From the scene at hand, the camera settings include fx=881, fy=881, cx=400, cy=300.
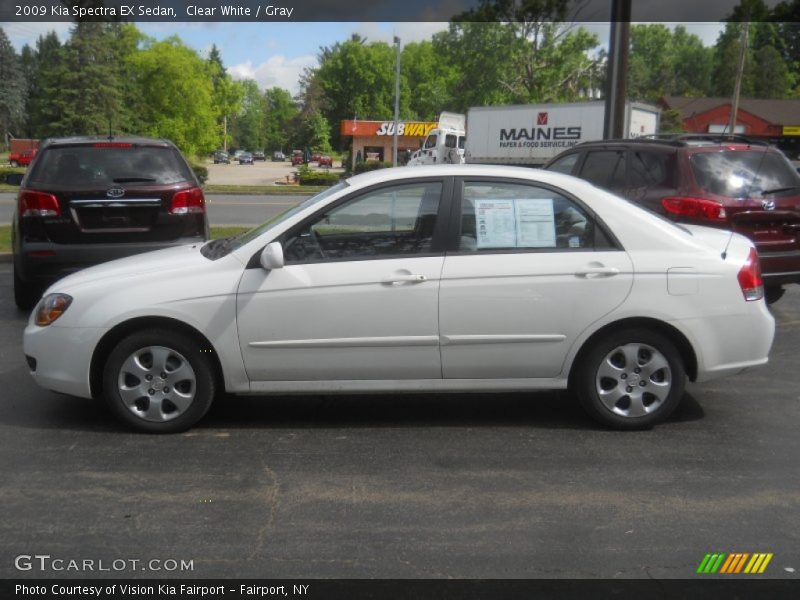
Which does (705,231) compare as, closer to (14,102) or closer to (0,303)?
(0,303)

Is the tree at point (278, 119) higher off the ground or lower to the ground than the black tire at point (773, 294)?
higher

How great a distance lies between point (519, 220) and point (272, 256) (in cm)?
153

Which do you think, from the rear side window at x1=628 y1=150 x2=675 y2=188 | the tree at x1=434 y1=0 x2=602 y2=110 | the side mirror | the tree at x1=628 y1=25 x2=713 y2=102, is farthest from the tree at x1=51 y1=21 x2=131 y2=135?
the tree at x1=628 y1=25 x2=713 y2=102

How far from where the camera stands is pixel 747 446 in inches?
205

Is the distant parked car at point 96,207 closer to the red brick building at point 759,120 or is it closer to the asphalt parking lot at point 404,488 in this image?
the asphalt parking lot at point 404,488

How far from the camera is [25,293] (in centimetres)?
891

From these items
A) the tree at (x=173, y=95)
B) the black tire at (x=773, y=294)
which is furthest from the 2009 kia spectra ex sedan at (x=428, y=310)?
the tree at (x=173, y=95)

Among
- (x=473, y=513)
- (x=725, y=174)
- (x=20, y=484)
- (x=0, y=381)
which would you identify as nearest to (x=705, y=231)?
(x=725, y=174)

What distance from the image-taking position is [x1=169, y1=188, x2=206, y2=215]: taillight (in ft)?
27.7

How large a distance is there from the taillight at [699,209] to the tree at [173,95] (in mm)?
39627

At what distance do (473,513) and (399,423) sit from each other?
4.77 ft

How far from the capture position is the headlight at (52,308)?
17.4 feet

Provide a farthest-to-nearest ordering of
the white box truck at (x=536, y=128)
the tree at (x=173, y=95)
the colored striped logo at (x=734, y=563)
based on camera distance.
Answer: the tree at (x=173, y=95)
the white box truck at (x=536, y=128)
the colored striped logo at (x=734, y=563)

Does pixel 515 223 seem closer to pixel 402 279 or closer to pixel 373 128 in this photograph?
pixel 402 279
